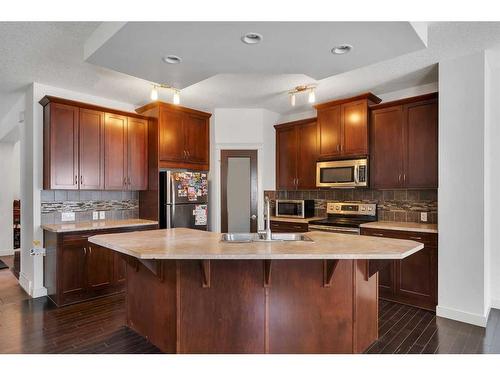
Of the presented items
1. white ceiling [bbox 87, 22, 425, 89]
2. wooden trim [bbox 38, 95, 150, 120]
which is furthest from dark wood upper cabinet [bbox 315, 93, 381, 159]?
wooden trim [bbox 38, 95, 150, 120]

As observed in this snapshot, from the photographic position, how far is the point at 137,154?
4.65 m

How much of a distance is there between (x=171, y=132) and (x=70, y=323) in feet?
8.92

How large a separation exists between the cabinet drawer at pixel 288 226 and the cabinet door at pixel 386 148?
1.11 m

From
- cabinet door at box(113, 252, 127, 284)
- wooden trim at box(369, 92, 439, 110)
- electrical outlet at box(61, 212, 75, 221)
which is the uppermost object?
wooden trim at box(369, 92, 439, 110)

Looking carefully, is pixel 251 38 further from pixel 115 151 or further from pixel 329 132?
pixel 115 151

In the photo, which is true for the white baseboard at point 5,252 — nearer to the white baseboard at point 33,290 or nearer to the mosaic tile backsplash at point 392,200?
the white baseboard at point 33,290

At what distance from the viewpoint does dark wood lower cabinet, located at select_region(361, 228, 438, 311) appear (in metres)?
3.41

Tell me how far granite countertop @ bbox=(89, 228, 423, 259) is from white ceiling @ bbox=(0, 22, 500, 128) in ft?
4.77

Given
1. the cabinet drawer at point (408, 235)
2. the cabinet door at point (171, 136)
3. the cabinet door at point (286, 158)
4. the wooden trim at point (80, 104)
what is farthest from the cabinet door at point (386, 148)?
the wooden trim at point (80, 104)

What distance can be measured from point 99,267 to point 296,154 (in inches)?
128

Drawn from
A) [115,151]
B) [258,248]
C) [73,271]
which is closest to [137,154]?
[115,151]

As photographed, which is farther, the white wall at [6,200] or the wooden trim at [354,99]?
the white wall at [6,200]

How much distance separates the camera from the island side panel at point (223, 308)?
7.52 ft

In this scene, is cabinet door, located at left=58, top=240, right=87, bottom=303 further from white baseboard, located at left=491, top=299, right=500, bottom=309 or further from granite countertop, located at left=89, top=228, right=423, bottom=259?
white baseboard, located at left=491, top=299, right=500, bottom=309
